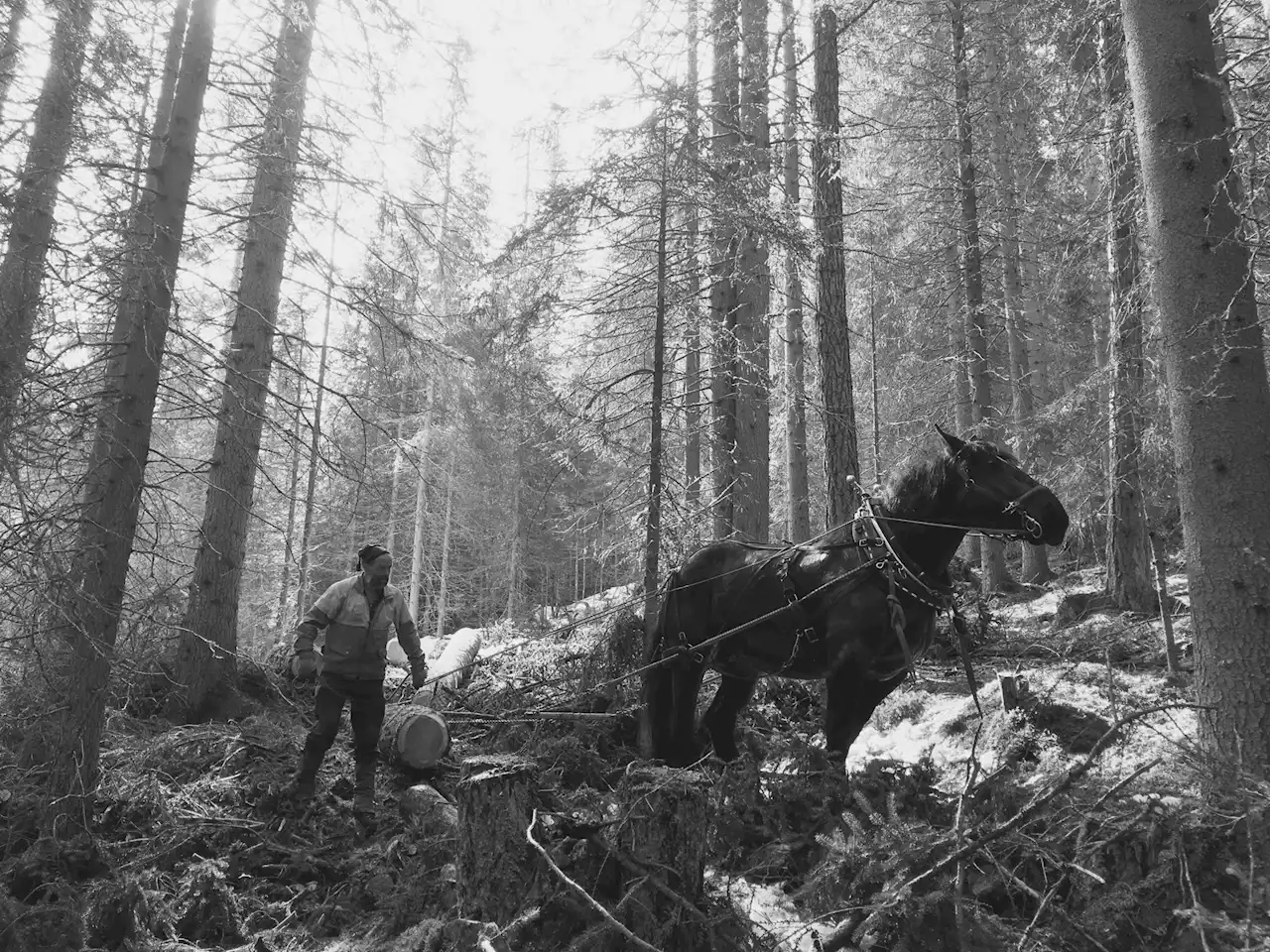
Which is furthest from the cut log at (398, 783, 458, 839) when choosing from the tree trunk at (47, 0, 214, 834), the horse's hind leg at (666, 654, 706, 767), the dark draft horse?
the tree trunk at (47, 0, 214, 834)

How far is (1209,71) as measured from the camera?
4746 millimetres

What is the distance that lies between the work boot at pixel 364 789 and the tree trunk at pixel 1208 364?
Result: 5.69m

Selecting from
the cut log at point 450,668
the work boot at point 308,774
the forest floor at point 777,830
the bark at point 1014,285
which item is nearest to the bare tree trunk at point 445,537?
the cut log at point 450,668

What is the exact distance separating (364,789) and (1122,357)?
8.20 m

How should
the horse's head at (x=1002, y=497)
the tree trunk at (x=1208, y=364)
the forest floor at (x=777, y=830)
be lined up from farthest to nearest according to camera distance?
the horse's head at (x=1002, y=497) → the tree trunk at (x=1208, y=364) → the forest floor at (x=777, y=830)

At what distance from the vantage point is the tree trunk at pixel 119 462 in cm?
504

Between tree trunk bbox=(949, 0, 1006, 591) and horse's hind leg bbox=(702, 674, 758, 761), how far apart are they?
32.3 ft

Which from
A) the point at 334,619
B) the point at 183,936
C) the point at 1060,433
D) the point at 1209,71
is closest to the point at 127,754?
the point at 334,619

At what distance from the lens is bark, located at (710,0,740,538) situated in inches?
354

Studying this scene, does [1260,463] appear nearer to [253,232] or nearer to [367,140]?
[367,140]

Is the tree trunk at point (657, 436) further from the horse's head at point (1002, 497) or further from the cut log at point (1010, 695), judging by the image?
the horse's head at point (1002, 497)

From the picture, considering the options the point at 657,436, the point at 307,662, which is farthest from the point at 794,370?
the point at 307,662

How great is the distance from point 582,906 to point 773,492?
914 inches

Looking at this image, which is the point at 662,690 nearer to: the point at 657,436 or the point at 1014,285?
the point at 657,436
